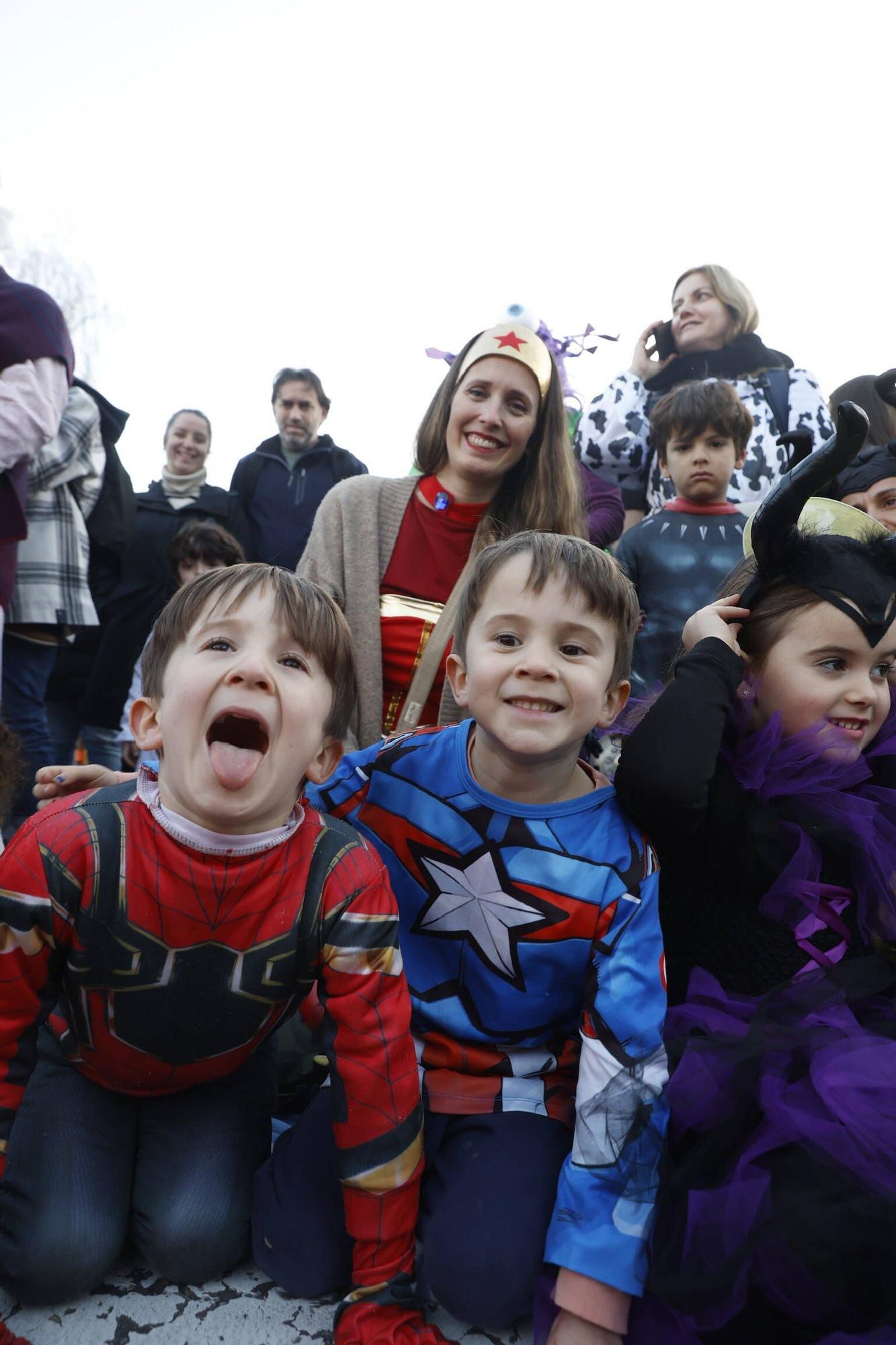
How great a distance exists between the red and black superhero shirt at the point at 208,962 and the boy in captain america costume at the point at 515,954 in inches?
5.9

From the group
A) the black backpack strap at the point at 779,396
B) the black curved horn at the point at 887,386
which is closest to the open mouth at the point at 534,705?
the black curved horn at the point at 887,386

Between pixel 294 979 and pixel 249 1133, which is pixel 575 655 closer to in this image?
pixel 294 979

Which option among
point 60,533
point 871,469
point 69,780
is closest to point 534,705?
point 69,780

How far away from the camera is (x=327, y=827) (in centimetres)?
151

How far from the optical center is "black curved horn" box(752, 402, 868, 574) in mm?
1505

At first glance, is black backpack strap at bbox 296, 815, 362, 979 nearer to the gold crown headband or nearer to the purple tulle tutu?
→ the purple tulle tutu

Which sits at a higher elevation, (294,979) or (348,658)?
(348,658)

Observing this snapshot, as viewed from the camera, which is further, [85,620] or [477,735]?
[85,620]

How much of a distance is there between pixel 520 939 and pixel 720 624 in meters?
0.64

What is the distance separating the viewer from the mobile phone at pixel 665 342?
3.64 meters

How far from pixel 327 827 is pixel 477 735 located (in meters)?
0.34

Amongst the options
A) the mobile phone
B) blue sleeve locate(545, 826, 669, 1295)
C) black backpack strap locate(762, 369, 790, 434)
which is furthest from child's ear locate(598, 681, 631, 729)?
the mobile phone

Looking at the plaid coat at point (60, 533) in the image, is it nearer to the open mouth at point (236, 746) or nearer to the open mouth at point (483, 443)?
the open mouth at point (483, 443)

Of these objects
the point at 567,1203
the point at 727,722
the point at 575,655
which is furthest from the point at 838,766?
the point at 567,1203
